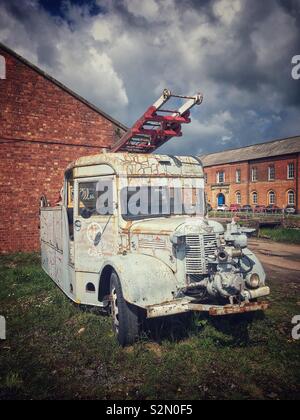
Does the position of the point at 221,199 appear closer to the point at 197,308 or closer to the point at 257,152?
the point at 257,152

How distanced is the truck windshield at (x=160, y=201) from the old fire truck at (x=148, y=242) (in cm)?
2

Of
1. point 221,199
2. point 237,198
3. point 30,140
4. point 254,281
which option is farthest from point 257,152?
point 254,281

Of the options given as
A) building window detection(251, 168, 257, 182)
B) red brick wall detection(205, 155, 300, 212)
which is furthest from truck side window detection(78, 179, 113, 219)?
building window detection(251, 168, 257, 182)

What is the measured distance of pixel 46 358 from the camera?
392 centimetres

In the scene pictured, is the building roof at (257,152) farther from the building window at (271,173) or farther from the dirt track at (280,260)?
the dirt track at (280,260)

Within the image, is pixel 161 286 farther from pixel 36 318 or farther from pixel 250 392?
pixel 36 318

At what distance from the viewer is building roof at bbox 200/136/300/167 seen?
35.8 meters

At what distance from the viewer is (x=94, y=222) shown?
507 centimetres

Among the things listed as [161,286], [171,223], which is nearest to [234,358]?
[161,286]

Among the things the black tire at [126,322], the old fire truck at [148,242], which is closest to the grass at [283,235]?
the old fire truck at [148,242]

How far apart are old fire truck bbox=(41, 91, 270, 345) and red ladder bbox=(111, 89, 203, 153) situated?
0.06 ft

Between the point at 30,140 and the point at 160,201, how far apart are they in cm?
699
